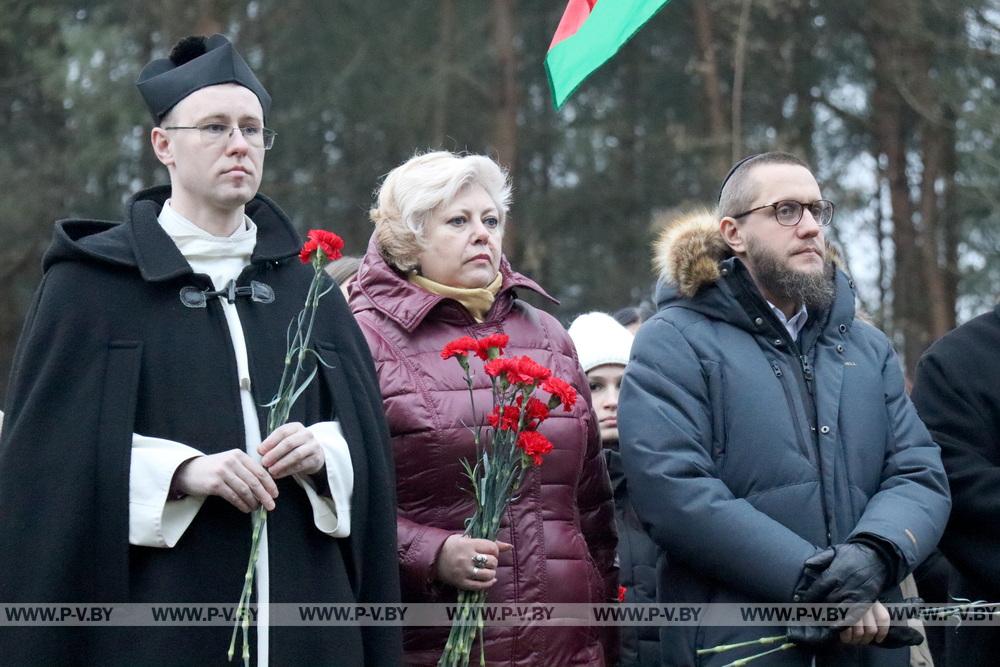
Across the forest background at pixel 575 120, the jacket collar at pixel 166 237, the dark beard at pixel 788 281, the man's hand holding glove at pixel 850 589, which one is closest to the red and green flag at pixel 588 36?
the dark beard at pixel 788 281

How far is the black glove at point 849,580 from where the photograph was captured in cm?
413

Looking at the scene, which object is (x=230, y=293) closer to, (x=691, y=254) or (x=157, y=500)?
(x=157, y=500)

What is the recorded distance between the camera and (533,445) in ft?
13.6

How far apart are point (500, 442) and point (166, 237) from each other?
1125 millimetres

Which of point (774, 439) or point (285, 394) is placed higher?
point (285, 394)

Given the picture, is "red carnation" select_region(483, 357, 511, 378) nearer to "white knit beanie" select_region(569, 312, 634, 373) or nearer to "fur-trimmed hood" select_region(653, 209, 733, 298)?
"fur-trimmed hood" select_region(653, 209, 733, 298)

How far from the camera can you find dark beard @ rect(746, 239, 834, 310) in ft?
15.5

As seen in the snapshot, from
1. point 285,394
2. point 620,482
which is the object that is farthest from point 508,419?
point 620,482

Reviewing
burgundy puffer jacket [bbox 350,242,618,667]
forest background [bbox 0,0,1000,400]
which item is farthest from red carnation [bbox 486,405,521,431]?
forest background [bbox 0,0,1000,400]

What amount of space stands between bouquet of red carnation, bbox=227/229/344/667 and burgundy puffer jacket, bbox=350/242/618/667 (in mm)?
530

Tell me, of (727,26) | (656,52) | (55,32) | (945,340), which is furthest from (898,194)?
(945,340)

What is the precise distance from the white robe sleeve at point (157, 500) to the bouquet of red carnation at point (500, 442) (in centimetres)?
88

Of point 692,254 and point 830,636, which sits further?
point 692,254

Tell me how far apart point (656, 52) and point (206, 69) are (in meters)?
15.8
